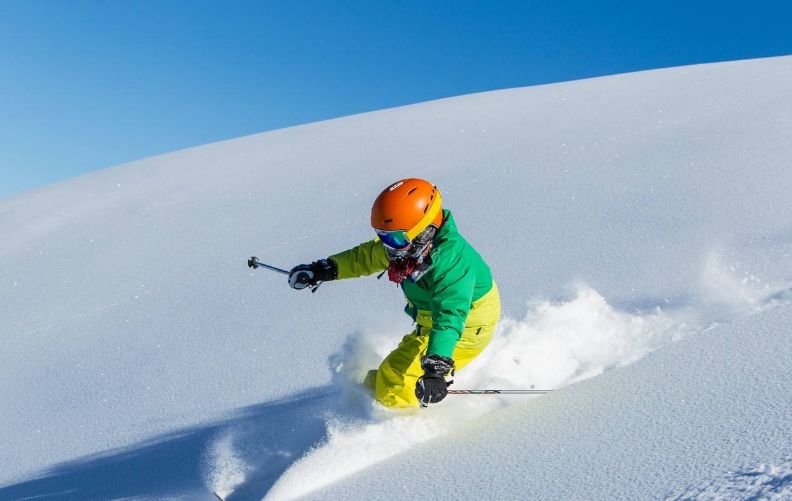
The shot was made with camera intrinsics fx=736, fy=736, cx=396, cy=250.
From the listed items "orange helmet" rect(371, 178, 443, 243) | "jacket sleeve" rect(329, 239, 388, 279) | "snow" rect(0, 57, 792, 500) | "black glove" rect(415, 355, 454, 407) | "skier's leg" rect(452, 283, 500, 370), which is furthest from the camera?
"jacket sleeve" rect(329, 239, 388, 279)

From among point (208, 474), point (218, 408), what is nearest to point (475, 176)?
point (218, 408)

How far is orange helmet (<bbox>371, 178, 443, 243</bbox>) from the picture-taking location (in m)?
3.50

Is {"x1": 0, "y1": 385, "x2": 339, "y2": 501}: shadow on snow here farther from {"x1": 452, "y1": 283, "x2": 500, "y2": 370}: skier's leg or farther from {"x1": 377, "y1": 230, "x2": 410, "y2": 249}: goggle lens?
{"x1": 377, "y1": 230, "x2": 410, "y2": 249}: goggle lens

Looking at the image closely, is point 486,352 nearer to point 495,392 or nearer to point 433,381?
point 495,392

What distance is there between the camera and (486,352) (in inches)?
177

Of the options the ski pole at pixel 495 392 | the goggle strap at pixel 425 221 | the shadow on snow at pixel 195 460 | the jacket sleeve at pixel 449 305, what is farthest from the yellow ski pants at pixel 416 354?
the goggle strap at pixel 425 221

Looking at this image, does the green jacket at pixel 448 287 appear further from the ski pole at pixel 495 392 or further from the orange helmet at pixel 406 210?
the ski pole at pixel 495 392

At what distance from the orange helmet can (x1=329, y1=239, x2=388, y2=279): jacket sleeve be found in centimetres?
50

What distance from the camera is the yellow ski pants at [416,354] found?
3.66 meters

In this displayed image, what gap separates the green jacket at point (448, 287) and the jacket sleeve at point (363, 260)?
29cm

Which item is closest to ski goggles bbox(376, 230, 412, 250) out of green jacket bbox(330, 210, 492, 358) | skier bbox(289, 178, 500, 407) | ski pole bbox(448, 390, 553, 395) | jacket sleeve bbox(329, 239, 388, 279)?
skier bbox(289, 178, 500, 407)

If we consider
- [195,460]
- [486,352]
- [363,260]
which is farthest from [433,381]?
[195,460]

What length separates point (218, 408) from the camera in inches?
181

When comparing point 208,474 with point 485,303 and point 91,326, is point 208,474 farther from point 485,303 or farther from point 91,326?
point 91,326
